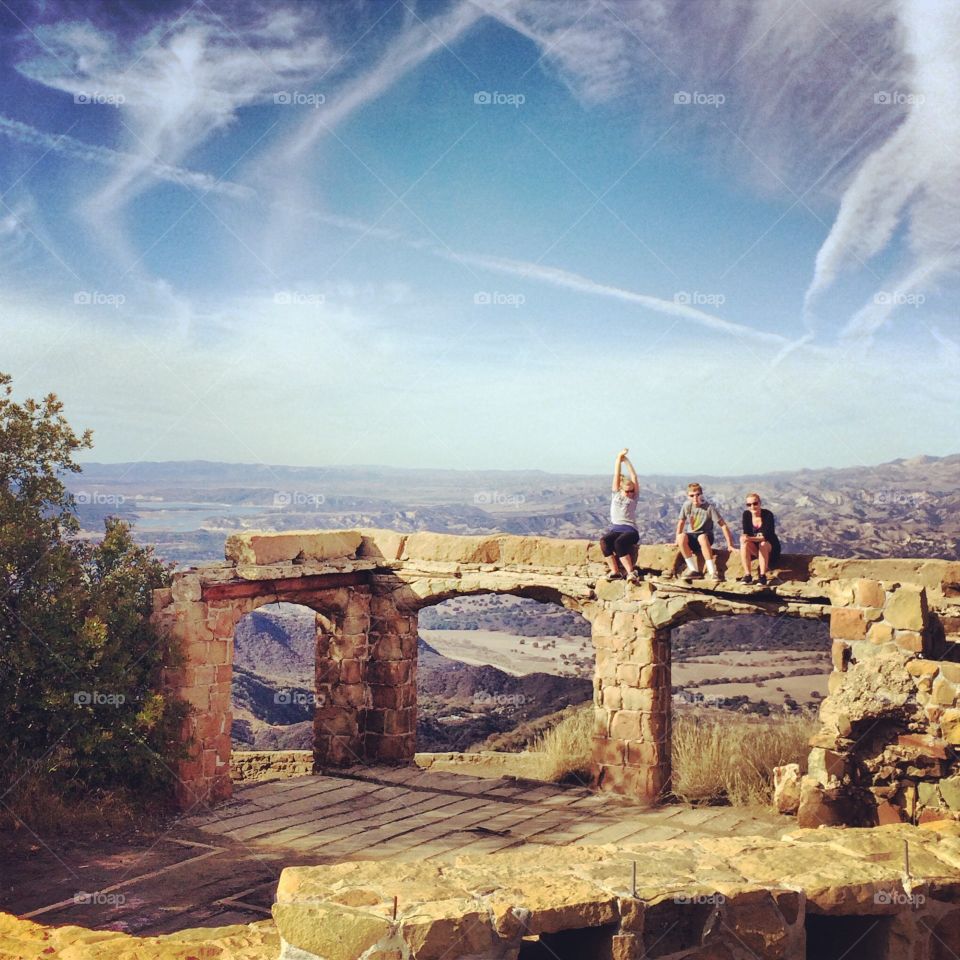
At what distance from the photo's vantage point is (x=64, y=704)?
389 inches

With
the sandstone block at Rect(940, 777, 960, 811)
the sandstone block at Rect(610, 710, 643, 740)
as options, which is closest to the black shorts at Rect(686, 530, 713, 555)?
the sandstone block at Rect(610, 710, 643, 740)

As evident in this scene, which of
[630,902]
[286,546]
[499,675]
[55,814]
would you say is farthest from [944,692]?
[499,675]

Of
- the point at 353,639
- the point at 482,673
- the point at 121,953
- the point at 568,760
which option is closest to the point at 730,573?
the point at 568,760

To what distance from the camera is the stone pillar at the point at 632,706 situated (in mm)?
10953

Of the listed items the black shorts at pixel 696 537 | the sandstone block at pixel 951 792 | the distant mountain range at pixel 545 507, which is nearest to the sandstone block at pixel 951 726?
the sandstone block at pixel 951 792

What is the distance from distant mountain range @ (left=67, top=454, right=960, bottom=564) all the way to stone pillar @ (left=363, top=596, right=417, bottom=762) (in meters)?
14.2

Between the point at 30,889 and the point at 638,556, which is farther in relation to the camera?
the point at 638,556

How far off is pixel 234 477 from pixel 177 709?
60.9m

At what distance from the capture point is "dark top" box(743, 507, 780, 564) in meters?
9.81

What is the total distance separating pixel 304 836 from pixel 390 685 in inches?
134

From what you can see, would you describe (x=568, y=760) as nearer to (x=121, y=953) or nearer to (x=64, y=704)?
(x=64, y=704)

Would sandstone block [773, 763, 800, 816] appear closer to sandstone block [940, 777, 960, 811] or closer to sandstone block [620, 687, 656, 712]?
sandstone block [940, 777, 960, 811]

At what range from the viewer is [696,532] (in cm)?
1047

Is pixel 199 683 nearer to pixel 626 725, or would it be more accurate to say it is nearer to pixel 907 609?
pixel 626 725
